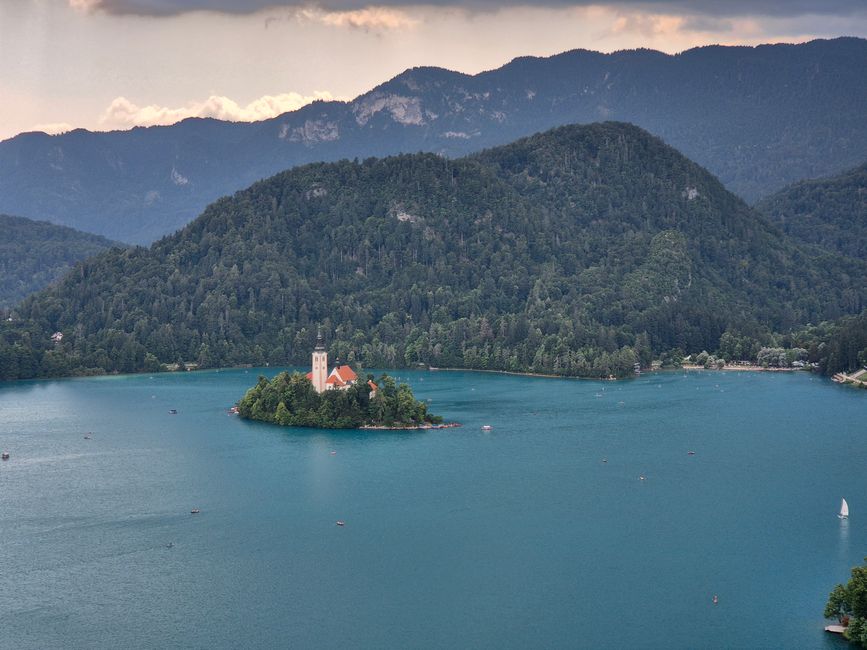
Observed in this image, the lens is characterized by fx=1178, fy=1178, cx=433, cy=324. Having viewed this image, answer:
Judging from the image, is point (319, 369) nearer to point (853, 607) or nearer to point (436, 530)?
point (436, 530)

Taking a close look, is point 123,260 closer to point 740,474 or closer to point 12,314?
point 12,314

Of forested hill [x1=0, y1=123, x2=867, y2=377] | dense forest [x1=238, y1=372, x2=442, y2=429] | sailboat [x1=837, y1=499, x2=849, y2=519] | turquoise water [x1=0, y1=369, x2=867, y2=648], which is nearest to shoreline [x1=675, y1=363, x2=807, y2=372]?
forested hill [x1=0, y1=123, x2=867, y2=377]

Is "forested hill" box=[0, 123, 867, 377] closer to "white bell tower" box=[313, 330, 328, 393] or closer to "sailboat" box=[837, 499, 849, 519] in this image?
"white bell tower" box=[313, 330, 328, 393]

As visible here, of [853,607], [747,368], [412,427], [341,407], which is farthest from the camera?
[747,368]

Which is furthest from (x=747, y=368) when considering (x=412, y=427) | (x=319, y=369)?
(x=319, y=369)

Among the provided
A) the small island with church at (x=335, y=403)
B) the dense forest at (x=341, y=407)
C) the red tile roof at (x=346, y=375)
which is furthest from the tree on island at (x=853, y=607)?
the red tile roof at (x=346, y=375)

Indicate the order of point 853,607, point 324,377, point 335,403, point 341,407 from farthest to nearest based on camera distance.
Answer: point 324,377, point 335,403, point 341,407, point 853,607

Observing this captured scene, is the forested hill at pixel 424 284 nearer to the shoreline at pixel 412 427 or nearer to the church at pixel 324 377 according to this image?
the church at pixel 324 377
